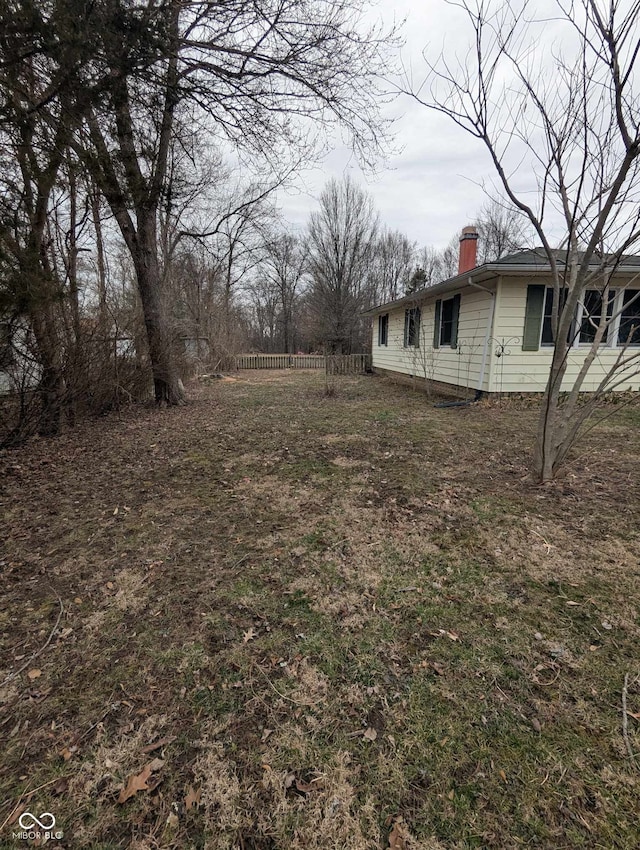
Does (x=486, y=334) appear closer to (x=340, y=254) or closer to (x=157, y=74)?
(x=157, y=74)

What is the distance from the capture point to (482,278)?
7457 millimetres

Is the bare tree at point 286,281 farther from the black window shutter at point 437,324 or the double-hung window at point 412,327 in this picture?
the black window shutter at point 437,324

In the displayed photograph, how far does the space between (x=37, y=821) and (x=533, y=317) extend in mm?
8680

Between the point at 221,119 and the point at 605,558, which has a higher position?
the point at 221,119

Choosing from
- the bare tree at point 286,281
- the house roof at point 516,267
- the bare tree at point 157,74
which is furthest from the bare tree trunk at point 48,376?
the bare tree at point 286,281

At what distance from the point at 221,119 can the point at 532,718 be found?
20.9ft

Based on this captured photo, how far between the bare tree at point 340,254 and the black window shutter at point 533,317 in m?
14.6

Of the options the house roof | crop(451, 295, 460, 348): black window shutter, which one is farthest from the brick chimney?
the house roof

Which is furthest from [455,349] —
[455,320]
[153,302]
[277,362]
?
[277,362]

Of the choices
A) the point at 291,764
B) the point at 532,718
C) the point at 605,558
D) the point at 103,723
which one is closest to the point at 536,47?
the point at 605,558

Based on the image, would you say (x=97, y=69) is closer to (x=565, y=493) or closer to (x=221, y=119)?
(x=221, y=119)

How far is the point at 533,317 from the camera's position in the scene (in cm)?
739
